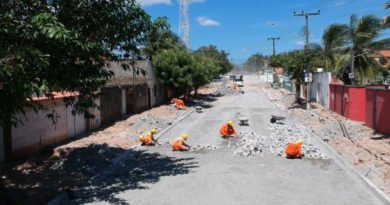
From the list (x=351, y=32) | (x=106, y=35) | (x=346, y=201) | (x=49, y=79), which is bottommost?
(x=346, y=201)

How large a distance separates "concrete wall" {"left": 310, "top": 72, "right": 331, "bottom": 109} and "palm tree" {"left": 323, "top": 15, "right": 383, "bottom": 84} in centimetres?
203

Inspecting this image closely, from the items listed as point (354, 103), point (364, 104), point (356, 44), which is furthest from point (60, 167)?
point (356, 44)

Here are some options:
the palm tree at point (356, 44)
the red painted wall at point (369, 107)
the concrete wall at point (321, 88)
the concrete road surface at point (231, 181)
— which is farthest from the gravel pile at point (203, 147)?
the palm tree at point (356, 44)

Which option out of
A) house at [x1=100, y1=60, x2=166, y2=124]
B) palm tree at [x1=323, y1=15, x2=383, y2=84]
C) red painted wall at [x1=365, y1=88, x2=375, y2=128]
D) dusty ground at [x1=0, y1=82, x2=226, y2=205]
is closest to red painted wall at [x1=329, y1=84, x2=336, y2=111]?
palm tree at [x1=323, y1=15, x2=383, y2=84]

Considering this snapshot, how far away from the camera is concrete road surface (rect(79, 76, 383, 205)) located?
35.4ft

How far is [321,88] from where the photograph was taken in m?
38.3

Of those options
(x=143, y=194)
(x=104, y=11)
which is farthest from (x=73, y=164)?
(x=104, y=11)

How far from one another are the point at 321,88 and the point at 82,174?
27816 millimetres

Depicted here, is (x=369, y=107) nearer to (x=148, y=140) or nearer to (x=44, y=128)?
(x=148, y=140)

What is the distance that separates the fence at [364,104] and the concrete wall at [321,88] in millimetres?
1500

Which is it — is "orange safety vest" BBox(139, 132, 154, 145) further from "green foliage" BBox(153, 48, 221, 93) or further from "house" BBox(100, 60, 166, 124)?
"green foliage" BBox(153, 48, 221, 93)

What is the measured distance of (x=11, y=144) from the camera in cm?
1548

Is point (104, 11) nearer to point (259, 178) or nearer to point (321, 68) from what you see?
point (259, 178)

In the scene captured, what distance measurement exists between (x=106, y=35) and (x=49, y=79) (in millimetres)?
2166
